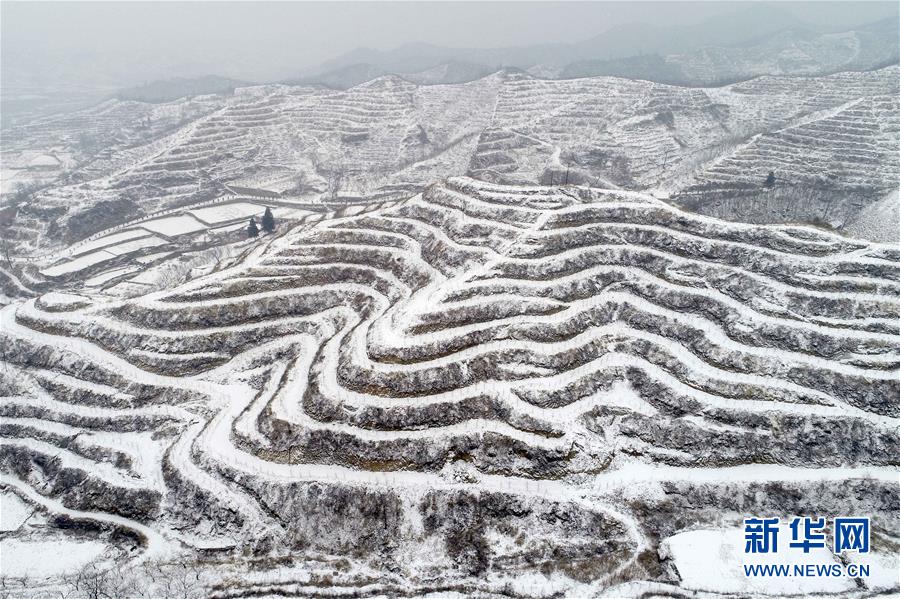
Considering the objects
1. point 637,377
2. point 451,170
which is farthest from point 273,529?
point 451,170

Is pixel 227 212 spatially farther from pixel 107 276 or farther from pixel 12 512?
pixel 12 512

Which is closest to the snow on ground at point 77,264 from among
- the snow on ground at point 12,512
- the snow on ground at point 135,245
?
the snow on ground at point 135,245

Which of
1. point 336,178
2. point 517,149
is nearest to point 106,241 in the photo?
point 336,178

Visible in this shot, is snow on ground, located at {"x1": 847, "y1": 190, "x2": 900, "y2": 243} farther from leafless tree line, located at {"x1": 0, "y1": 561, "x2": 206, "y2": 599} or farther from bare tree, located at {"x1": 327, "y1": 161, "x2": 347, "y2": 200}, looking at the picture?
bare tree, located at {"x1": 327, "y1": 161, "x2": 347, "y2": 200}

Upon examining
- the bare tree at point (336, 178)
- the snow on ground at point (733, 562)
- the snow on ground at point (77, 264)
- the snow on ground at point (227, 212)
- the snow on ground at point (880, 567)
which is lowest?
the snow on ground at point (880, 567)

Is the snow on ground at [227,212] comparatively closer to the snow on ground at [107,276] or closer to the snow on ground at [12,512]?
the snow on ground at [107,276]

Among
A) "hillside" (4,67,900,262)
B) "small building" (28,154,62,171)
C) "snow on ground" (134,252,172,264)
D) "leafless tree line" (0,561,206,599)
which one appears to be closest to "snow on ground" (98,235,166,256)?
"snow on ground" (134,252,172,264)
